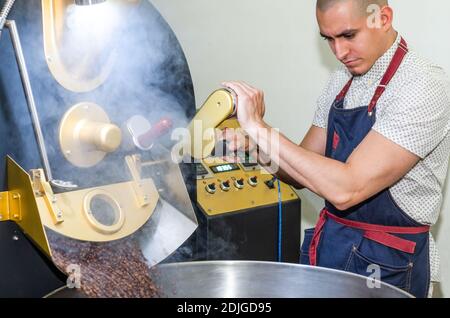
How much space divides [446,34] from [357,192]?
94 cm

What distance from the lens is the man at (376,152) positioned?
1.43 meters

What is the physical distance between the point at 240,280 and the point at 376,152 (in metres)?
0.48

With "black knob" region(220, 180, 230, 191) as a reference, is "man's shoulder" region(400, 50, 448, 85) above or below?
above

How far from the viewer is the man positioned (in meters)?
1.43

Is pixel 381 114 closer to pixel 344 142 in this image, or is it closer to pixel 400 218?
pixel 344 142

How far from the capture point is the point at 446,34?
2.05m

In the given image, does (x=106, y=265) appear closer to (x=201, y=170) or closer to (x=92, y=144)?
(x=92, y=144)

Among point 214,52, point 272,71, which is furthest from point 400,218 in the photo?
point 214,52

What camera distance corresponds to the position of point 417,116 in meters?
1.44

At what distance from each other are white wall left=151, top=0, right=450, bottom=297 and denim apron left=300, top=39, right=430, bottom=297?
0.64 m

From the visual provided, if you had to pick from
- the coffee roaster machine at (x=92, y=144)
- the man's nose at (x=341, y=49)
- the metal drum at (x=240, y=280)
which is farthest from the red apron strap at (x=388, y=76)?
the metal drum at (x=240, y=280)

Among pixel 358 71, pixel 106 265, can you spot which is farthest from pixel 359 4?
pixel 106 265

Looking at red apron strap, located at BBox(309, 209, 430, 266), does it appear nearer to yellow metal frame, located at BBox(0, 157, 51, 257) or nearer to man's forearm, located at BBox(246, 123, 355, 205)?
man's forearm, located at BBox(246, 123, 355, 205)

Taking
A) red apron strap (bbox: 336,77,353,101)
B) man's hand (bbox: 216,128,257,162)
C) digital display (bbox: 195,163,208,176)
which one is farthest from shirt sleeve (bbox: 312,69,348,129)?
digital display (bbox: 195,163,208,176)
